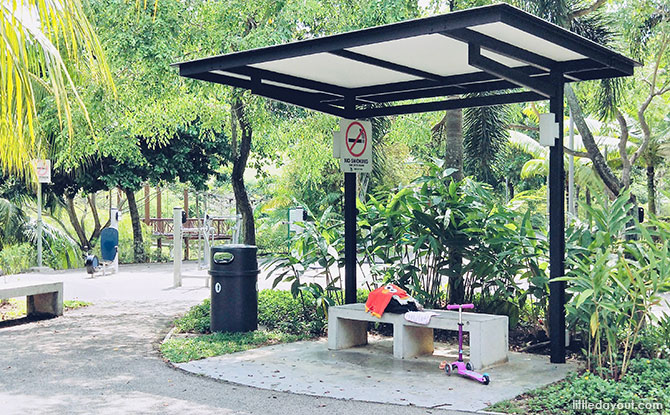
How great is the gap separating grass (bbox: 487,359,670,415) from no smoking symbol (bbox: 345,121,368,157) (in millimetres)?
4433

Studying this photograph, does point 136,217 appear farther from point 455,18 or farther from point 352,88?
point 455,18

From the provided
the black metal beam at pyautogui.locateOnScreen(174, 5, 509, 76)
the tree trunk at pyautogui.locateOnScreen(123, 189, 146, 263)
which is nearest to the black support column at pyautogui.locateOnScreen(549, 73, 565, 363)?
the black metal beam at pyautogui.locateOnScreen(174, 5, 509, 76)

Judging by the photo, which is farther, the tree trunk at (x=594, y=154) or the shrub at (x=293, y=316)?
the tree trunk at (x=594, y=154)

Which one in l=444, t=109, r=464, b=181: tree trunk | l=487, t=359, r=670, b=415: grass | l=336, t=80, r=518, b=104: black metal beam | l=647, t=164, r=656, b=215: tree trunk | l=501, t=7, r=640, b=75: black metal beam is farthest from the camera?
l=647, t=164, r=656, b=215: tree trunk

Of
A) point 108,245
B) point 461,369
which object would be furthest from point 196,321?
point 108,245

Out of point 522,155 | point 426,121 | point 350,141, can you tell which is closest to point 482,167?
point 426,121

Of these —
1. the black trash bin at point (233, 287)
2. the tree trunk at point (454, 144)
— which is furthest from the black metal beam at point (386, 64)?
the black trash bin at point (233, 287)

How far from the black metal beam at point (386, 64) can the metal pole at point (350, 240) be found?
5.77 ft

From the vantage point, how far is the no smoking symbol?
35.1ft

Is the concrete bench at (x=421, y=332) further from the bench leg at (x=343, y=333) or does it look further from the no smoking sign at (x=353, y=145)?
the no smoking sign at (x=353, y=145)

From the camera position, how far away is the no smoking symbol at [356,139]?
421 inches

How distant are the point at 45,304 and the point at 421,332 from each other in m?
6.53

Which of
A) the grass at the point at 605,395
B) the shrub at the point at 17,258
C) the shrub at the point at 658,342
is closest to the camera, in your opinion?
the grass at the point at 605,395

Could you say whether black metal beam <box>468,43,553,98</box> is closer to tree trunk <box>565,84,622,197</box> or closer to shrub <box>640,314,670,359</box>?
shrub <box>640,314,670,359</box>
